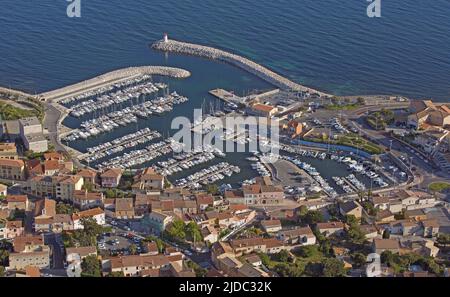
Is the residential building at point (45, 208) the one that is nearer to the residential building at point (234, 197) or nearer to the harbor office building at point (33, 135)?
the harbor office building at point (33, 135)

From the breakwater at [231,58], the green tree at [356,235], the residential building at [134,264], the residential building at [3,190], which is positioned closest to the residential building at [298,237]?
the green tree at [356,235]

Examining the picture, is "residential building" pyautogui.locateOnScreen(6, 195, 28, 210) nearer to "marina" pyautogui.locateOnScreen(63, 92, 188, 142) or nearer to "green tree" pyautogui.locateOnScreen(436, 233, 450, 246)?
"marina" pyautogui.locateOnScreen(63, 92, 188, 142)

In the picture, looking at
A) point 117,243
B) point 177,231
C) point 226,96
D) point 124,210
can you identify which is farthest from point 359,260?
point 226,96

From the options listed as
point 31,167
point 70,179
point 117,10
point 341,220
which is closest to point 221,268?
point 341,220

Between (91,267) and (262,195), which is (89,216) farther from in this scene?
(262,195)

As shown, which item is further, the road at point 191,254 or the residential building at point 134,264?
the road at point 191,254
